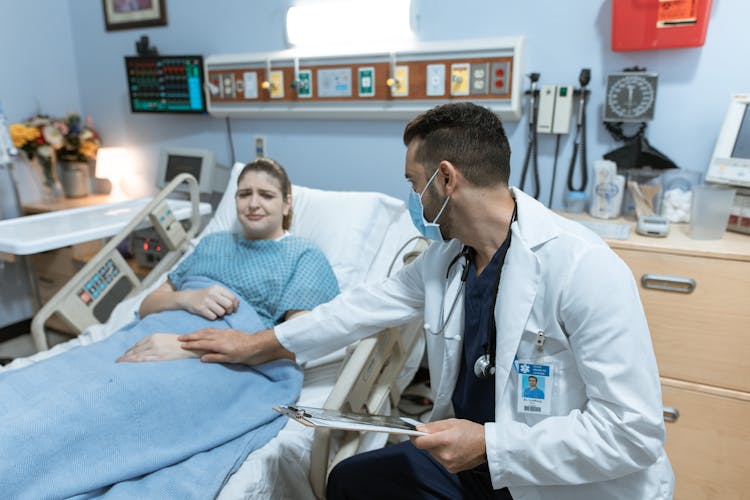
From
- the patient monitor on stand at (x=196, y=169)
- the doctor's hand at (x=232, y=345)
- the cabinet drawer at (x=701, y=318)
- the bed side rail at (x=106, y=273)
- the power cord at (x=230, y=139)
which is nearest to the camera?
the doctor's hand at (x=232, y=345)

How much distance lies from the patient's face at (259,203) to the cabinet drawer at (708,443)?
141 centimetres

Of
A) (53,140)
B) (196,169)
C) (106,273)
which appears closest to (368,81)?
(196,169)

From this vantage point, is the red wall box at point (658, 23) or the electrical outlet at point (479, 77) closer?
the red wall box at point (658, 23)

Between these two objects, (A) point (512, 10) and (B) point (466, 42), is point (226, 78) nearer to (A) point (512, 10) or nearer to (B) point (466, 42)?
(B) point (466, 42)

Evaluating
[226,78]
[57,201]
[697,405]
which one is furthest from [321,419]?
[57,201]

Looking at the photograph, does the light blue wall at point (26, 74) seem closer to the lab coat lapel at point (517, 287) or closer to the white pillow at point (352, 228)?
the white pillow at point (352, 228)

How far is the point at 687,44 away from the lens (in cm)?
182

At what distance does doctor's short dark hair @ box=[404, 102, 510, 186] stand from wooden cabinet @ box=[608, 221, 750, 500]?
0.74m

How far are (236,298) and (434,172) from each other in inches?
33.4

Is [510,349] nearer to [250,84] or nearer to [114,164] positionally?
[250,84]

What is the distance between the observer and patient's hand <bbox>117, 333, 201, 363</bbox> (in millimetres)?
1485

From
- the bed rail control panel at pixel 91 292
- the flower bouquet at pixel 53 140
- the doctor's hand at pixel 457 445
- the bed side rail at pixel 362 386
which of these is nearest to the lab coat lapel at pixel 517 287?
the doctor's hand at pixel 457 445

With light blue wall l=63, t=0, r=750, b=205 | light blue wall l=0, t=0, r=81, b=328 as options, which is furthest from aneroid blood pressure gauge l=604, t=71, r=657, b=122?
light blue wall l=0, t=0, r=81, b=328

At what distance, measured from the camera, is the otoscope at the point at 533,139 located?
2.10m
